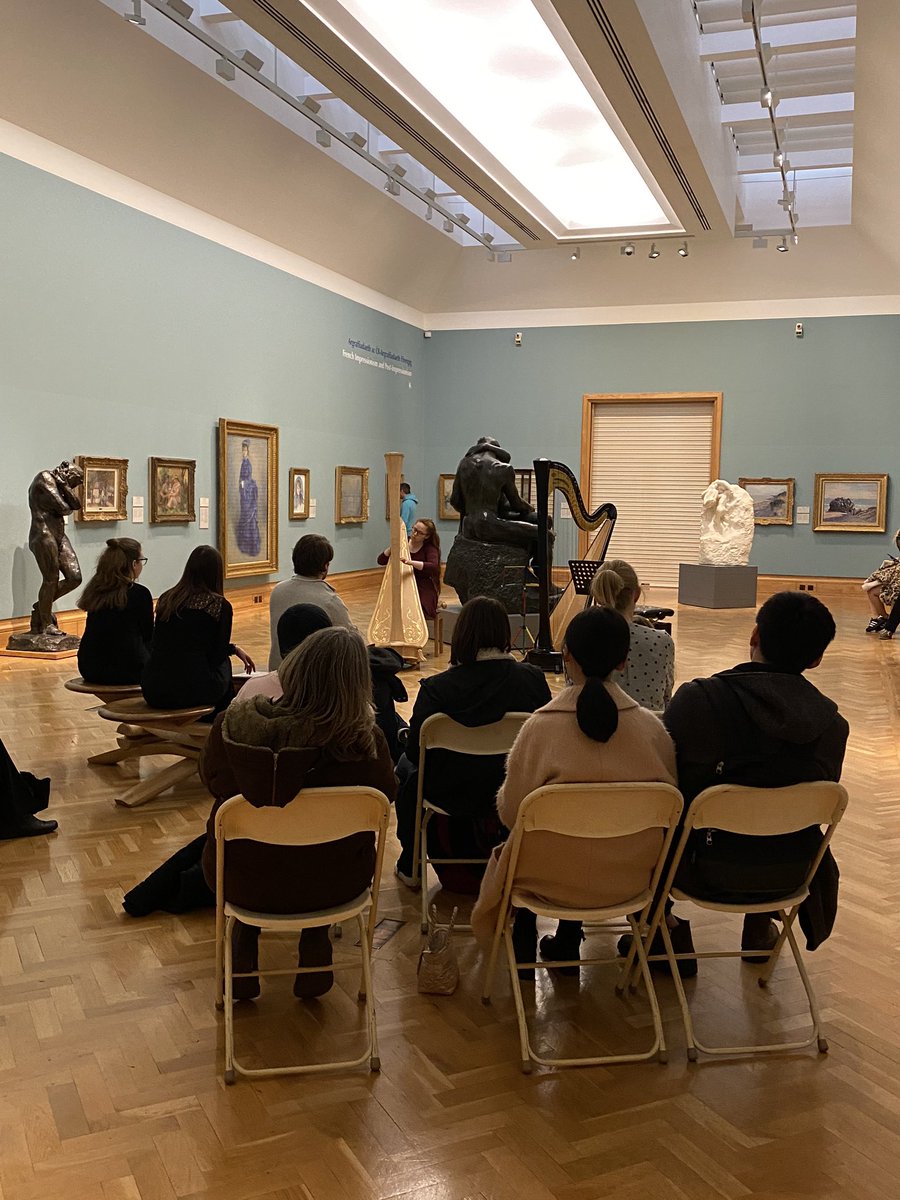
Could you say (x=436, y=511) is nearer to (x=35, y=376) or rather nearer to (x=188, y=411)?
(x=188, y=411)

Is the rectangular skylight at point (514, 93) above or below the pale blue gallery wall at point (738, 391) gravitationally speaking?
above

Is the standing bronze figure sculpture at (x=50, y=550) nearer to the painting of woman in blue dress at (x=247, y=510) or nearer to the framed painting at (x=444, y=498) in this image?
the painting of woman in blue dress at (x=247, y=510)

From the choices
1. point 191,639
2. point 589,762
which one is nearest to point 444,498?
point 191,639

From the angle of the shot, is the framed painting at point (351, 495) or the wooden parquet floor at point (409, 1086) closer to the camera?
the wooden parquet floor at point (409, 1086)

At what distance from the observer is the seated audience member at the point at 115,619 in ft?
19.6

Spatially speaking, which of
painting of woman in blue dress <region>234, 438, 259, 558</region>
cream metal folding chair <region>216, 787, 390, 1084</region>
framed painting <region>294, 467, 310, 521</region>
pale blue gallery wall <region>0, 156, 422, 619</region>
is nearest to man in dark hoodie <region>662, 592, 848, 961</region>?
cream metal folding chair <region>216, 787, 390, 1084</region>

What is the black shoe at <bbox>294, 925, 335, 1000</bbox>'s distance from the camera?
3.46 metres

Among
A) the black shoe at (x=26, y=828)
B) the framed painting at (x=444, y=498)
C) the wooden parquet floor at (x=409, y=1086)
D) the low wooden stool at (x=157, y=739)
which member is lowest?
the wooden parquet floor at (x=409, y=1086)

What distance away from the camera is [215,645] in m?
5.65

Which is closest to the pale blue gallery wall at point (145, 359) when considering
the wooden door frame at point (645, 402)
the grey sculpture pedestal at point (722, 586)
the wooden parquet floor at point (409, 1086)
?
the wooden door frame at point (645, 402)

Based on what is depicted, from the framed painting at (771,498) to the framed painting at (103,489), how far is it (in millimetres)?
11191

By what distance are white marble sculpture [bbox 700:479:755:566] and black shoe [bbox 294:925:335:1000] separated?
14.4 meters

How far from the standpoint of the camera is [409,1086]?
117 inches

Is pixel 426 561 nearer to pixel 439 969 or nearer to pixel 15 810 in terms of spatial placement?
pixel 15 810
